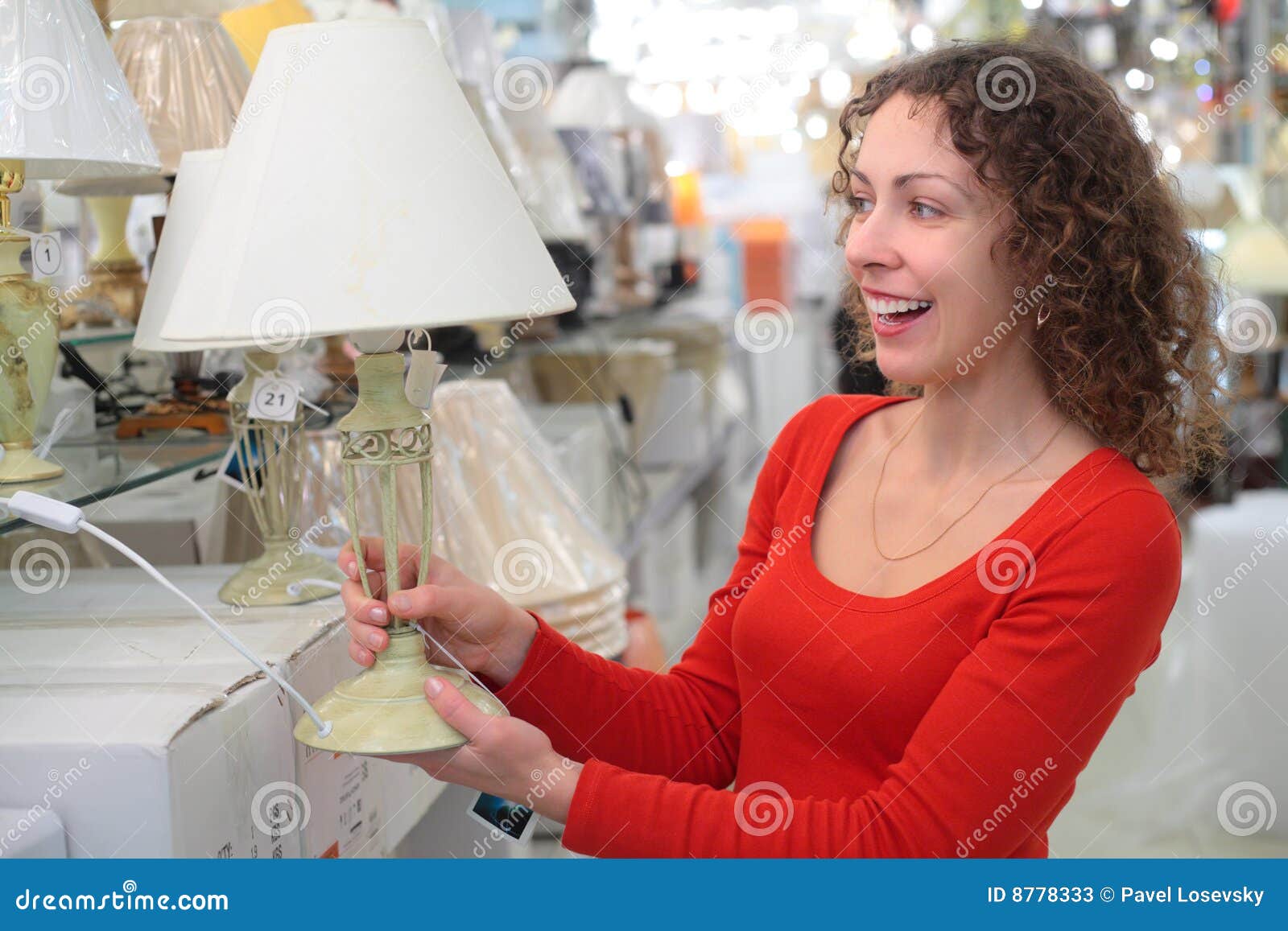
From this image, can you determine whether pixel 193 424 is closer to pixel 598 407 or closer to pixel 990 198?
pixel 990 198

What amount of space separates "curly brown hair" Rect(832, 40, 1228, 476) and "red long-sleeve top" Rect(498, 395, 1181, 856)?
8cm

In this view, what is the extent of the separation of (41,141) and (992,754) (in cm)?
99

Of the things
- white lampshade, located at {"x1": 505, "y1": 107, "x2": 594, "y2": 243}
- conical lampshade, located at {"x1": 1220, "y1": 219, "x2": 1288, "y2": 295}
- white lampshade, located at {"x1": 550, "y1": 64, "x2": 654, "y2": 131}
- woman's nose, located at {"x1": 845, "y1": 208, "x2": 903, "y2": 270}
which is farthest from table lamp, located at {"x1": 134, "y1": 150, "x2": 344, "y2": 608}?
conical lampshade, located at {"x1": 1220, "y1": 219, "x2": 1288, "y2": 295}

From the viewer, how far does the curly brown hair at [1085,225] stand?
3.86 feet

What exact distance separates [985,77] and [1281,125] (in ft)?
16.6

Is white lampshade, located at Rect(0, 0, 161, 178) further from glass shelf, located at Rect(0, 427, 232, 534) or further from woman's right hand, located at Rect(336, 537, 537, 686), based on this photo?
woman's right hand, located at Rect(336, 537, 537, 686)

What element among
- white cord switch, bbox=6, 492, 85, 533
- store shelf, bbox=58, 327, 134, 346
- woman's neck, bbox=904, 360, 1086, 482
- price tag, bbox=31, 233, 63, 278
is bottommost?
store shelf, bbox=58, 327, 134, 346

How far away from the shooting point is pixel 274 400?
143cm

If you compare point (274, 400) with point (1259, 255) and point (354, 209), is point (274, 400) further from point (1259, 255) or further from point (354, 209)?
point (1259, 255)

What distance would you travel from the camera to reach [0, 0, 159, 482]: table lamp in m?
1.18

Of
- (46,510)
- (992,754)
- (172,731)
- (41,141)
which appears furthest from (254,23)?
(992,754)

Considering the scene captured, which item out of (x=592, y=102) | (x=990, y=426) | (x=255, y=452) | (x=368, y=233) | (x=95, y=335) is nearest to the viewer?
(x=368, y=233)

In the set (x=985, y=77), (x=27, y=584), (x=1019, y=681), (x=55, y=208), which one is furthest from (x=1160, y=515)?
(x=55, y=208)

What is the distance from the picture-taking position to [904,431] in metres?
1.39
